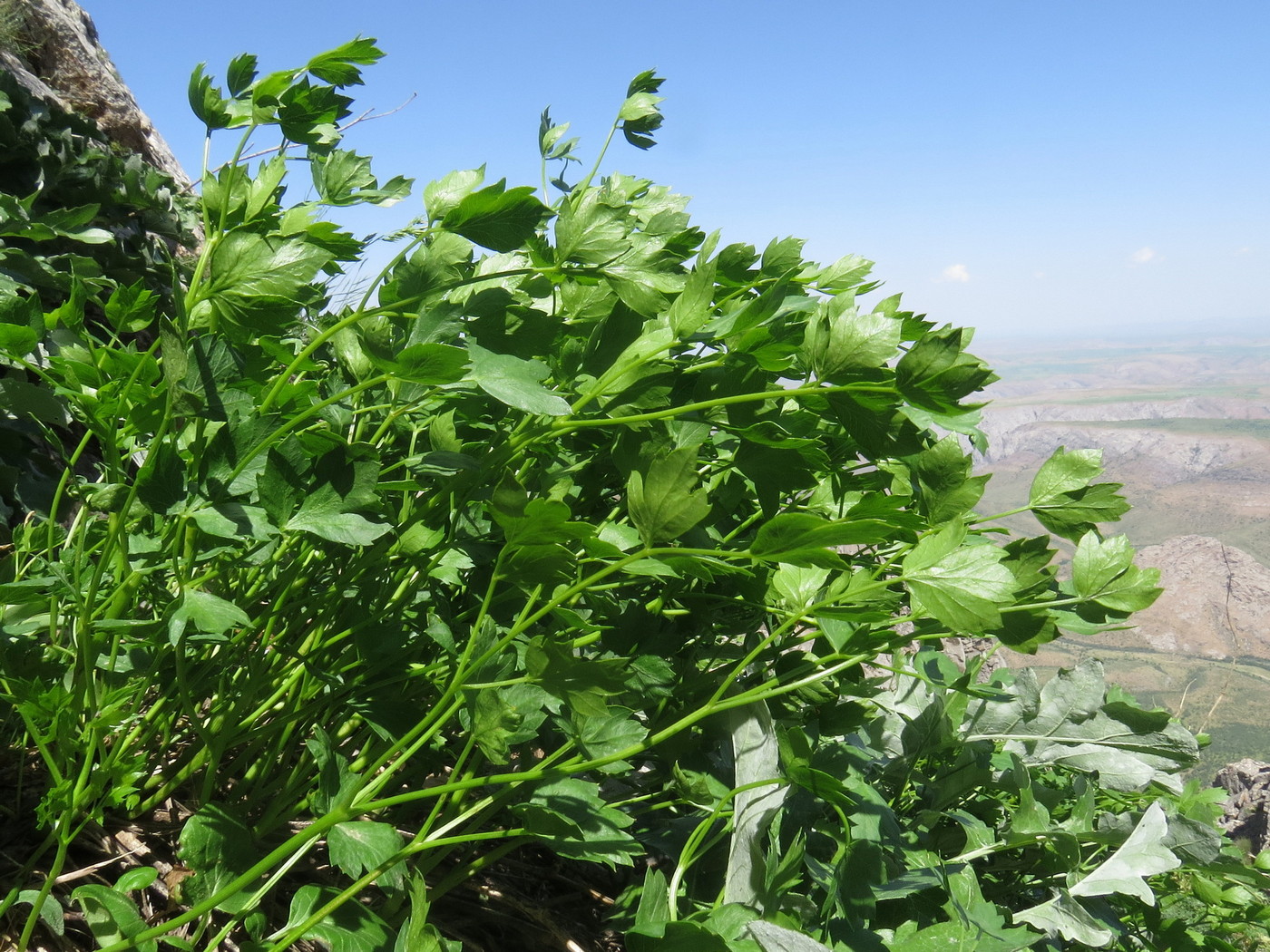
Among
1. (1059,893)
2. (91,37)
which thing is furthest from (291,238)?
(91,37)

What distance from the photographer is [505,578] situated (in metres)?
0.39

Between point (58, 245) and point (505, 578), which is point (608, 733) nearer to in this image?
point (505, 578)

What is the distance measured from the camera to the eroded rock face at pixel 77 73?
2.25 meters

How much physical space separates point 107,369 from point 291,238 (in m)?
0.14

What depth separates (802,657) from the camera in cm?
51

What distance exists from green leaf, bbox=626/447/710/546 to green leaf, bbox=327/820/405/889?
176mm

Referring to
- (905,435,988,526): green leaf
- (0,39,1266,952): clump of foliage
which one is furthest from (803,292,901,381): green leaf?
(905,435,988,526): green leaf

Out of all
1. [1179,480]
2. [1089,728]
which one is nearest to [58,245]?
[1089,728]

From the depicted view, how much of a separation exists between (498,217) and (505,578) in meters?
0.17

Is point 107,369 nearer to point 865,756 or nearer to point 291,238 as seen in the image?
point 291,238

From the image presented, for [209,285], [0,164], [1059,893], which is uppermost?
[0,164]

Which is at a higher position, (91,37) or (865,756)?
(91,37)

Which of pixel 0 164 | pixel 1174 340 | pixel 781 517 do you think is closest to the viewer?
pixel 781 517

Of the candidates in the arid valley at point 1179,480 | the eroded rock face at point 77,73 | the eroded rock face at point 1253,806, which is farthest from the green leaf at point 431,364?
the eroded rock face at point 1253,806
